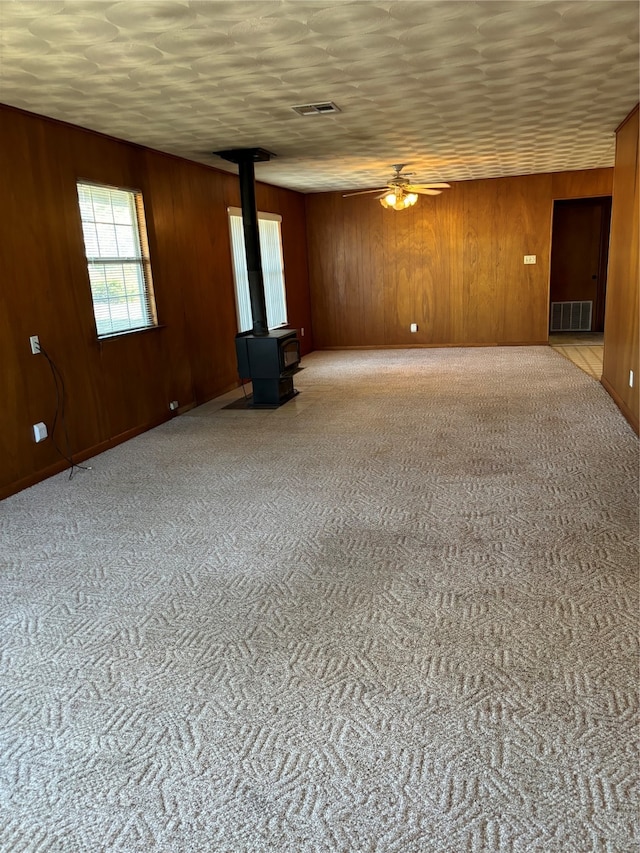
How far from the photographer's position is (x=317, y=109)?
451 cm

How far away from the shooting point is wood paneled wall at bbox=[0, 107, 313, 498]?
13.6ft

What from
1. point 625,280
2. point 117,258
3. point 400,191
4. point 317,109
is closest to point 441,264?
point 400,191

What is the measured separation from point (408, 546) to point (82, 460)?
277cm

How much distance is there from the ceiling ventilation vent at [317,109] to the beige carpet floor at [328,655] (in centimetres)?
242

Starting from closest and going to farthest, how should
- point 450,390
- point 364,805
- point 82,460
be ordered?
1. point 364,805
2. point 82,460
3. point 450,390

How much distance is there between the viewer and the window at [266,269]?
24.7 feet

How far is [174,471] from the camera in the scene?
14.5 ft

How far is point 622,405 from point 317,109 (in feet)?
10.8

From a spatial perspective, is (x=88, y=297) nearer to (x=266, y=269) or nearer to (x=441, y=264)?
(x=266, y=269)

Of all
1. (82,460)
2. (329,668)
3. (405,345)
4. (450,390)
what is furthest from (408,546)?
(405,345)

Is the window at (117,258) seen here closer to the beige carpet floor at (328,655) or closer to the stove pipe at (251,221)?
the stove pipe at (251,221)

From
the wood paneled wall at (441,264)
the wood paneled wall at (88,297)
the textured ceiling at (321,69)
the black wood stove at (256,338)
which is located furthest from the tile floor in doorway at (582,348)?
the wood paneled wall at (88,297)

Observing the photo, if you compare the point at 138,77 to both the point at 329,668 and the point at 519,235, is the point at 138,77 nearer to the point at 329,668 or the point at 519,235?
the point at 329,668

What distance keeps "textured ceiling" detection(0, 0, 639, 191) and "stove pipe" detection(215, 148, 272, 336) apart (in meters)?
0.25
